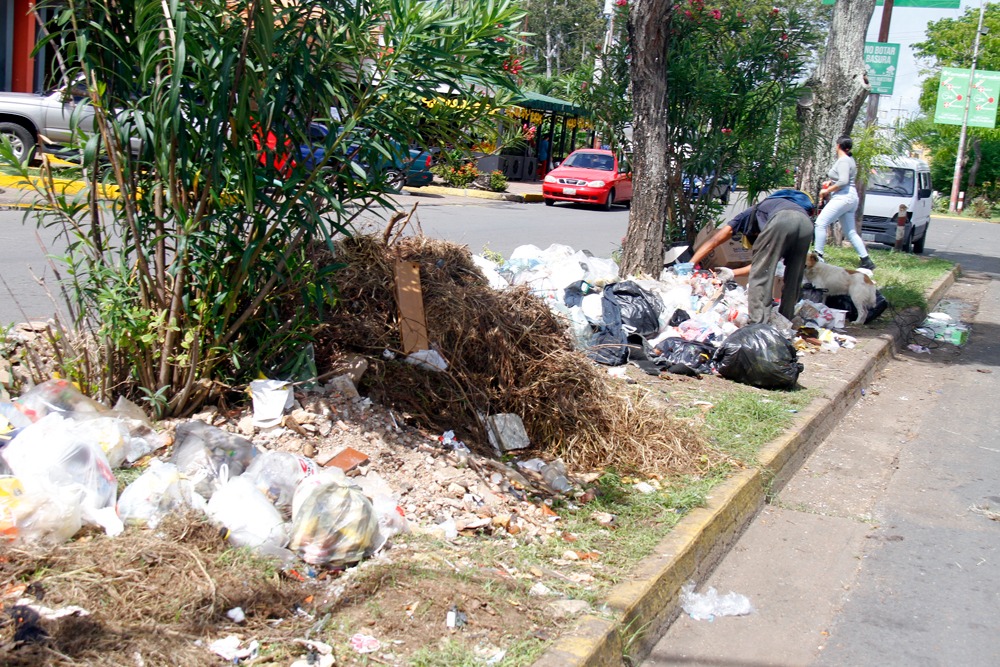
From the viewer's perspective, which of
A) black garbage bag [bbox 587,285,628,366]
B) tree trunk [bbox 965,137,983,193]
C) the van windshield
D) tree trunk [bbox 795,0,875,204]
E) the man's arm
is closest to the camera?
black garbage bag [bbox 587,285,628,366]

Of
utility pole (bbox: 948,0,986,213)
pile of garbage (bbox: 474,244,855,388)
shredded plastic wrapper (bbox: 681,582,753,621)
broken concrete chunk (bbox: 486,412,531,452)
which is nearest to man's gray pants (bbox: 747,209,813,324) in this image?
pile of garbage (bbox: 474,244,855,388)

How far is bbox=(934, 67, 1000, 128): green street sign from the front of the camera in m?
40.9

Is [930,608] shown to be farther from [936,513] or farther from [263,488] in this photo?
[263,488]

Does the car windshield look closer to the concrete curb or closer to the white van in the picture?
the white van

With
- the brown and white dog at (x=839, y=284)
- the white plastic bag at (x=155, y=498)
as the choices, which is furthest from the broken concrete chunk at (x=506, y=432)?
the brown and white dog at (x=839, y=284)

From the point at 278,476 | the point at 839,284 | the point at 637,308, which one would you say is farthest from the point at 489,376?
the point at 839,284

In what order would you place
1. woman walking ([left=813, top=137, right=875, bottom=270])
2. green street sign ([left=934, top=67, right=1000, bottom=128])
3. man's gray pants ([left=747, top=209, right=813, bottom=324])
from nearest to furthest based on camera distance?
man's gray pants ([left=747, top=209, right=813, bottom=324]), woman walking ([left=813, top=137, right=875, bottom=270]), green street sign ([left=934, top=67, right=1000, bottom=128])

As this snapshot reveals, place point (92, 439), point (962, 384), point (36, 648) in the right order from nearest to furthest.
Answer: point (36, 648) < point (92, 439) < point (962, 384)

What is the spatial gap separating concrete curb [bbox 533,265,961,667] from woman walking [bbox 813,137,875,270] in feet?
22.7

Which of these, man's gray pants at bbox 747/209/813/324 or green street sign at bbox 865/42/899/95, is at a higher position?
green street sign at bbox 865/42/899/95

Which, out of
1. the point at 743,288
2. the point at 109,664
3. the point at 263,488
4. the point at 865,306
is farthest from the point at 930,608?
the point at 865,306

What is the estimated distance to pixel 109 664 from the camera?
2.68 meters

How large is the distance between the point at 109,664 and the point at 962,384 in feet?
28.9

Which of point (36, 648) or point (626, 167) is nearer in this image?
point (36, 648)
